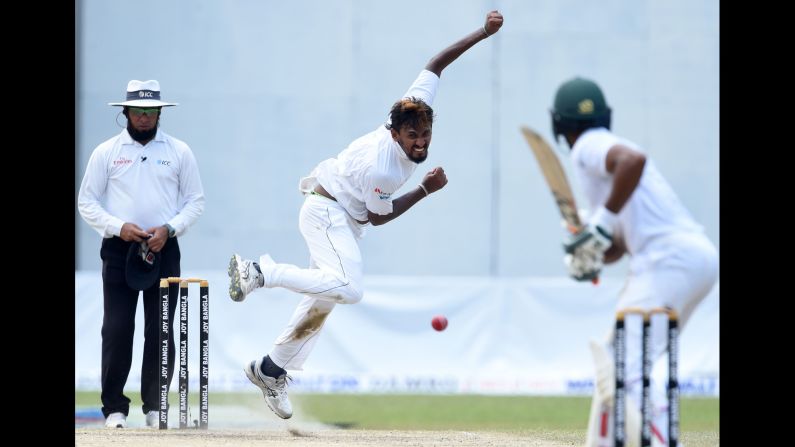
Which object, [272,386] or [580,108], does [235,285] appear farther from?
[580,108]

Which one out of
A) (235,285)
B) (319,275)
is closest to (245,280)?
(235,285)

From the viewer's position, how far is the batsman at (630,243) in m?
5.40

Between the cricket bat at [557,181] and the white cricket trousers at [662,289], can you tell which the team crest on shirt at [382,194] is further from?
the white cricket trousers at [662,289]

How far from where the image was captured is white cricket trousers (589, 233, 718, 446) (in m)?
5.42

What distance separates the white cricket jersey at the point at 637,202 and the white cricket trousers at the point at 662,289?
42 millimetres

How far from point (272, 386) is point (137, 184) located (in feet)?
4.51

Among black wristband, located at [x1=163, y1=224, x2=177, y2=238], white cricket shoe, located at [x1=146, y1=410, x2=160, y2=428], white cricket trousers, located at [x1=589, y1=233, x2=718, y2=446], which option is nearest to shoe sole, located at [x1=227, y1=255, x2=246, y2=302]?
black wristband, located at [x1=163, y1=224, x2=177, y2=238]

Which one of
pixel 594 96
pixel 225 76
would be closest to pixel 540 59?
pixel 225 76

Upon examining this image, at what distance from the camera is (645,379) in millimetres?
5336

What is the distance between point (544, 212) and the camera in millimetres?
13508

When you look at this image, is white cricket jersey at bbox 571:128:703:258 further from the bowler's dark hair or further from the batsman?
the bowler's dark hair

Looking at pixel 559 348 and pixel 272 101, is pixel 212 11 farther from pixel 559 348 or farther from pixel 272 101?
A: pixel 559 348

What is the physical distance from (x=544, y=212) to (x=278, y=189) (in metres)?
2.63

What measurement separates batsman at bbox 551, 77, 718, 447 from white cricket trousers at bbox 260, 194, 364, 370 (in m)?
1.75
